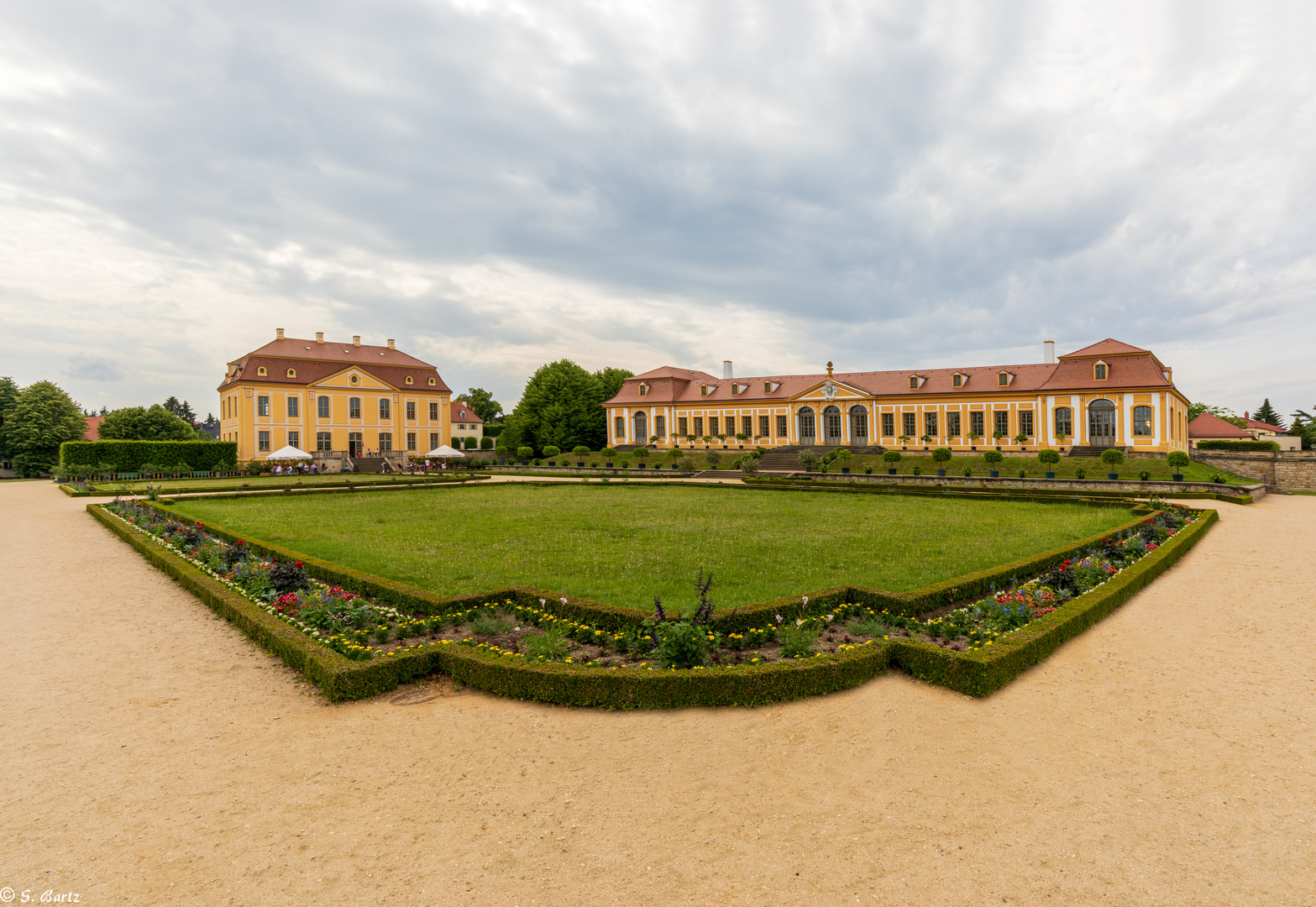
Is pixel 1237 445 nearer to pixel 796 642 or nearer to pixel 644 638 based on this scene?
pixel 796 642

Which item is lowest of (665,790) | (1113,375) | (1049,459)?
(665,790)

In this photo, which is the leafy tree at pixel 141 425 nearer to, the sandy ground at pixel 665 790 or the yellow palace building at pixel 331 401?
the yellow palace building at pixel 331 401

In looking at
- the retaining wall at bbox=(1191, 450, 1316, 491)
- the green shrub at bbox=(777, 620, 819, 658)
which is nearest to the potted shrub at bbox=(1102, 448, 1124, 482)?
the retaining wall at bbox=(1191, 450, 1316, 491)

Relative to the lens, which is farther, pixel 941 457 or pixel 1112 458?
pixel 941 457

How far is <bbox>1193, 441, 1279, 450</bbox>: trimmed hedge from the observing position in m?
36.8

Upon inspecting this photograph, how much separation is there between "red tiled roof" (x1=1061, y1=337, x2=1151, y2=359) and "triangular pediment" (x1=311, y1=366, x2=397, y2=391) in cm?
4793

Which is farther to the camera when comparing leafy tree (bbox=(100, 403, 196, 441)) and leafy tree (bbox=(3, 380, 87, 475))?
leafy tree (bbox=(100, 403, 196, 441))

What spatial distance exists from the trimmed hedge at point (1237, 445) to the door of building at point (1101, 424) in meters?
6.79

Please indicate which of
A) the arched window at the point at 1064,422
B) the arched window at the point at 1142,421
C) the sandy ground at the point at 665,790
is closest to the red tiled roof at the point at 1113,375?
the arched window at the point at 1064,422

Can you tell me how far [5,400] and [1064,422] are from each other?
74903 mm

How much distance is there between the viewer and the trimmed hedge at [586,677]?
5086mm

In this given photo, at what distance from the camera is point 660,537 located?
11977 mm

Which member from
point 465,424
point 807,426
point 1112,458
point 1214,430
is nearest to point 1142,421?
point 1112,458

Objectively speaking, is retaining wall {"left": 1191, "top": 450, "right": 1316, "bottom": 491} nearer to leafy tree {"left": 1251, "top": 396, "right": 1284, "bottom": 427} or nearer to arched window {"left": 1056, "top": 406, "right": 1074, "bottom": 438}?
arched window {"left": 1056, "top": 406, "right": 1074, "bottom": 438}
